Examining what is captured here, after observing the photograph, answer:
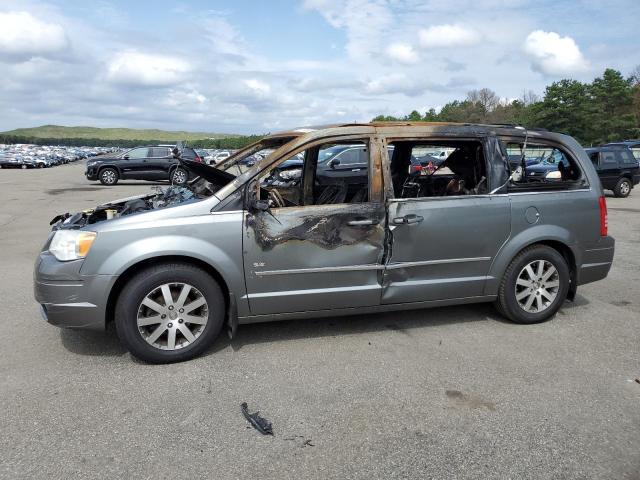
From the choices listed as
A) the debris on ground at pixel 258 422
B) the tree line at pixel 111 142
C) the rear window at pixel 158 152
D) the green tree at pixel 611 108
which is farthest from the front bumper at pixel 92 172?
the tree line at pixel 111 142

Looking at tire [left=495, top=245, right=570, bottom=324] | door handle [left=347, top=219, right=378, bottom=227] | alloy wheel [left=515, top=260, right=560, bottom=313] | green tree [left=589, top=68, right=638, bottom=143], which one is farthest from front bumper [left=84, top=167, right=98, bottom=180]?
green tree [left=589, top=68, right=638, bottom=143]

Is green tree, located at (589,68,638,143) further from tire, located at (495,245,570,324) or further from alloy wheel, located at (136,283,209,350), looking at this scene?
alloy wheel, located at (136,283,209,350)

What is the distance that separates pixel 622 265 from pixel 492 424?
523 cm

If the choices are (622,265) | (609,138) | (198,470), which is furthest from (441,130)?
(609,138)

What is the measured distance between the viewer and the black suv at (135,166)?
71.3ft

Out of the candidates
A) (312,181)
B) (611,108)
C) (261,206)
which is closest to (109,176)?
(312,181)

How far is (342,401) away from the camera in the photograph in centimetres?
332

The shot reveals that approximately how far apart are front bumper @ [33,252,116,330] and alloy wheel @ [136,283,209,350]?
29 centimetres

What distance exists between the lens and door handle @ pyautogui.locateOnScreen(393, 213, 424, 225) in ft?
13.6

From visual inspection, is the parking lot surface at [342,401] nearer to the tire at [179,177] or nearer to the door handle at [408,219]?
the door handle at [408,219]

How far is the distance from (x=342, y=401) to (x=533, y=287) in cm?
233

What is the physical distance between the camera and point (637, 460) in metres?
2.72

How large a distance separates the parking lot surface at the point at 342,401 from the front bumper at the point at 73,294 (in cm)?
38

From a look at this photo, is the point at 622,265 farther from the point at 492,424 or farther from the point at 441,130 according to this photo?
the point at 492,424
